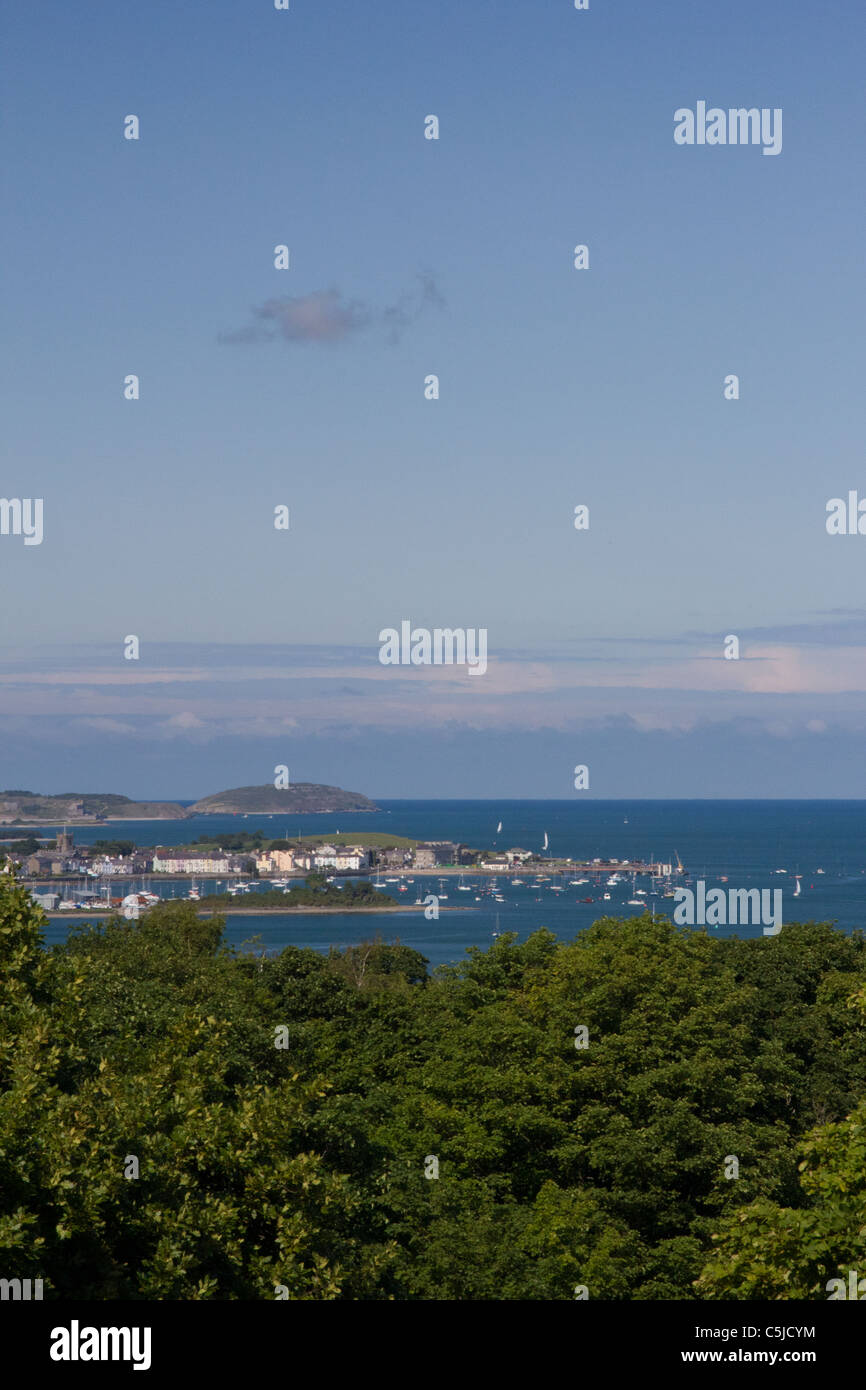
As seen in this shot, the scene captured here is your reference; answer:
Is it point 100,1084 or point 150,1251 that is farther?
point 100,1084

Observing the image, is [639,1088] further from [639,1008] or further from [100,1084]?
[100,1084]

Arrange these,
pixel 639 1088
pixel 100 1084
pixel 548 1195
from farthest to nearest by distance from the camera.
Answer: pixel 639 1088
pixel 548 1195
pixel 100 1084

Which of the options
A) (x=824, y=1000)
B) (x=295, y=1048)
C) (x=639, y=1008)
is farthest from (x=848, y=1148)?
(x=824, y=1000)

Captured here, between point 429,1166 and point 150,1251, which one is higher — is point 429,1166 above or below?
below
